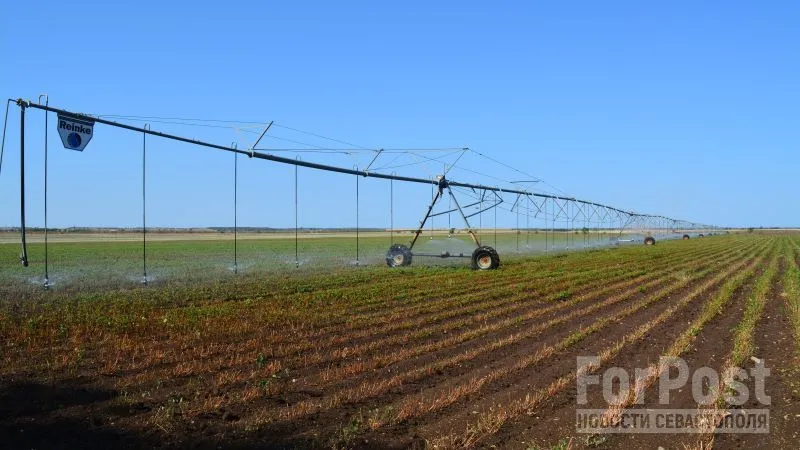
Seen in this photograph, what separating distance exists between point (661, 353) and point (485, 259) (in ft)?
56.9

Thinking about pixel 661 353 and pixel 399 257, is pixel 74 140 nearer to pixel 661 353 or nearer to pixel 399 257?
pixel 661 353

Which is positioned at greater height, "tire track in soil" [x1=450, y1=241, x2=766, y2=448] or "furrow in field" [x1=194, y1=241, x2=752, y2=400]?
"furrow in field" [x1=194, y1=241, x2=752, y2=400]

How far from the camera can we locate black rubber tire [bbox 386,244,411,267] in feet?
96.5

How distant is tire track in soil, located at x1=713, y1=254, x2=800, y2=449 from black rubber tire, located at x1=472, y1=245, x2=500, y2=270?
1353 cm

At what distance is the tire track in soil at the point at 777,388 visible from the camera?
6.38m

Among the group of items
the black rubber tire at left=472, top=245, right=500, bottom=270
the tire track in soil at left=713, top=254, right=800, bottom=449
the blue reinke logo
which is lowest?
the tire track in soil at left=713, top=254, right=800, bottom=449

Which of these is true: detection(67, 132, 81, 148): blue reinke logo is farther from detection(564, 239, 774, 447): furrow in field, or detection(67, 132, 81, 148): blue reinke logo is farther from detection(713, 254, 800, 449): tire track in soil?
detection(713, 254, 800, 449): tire track in soil

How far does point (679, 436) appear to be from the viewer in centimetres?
646

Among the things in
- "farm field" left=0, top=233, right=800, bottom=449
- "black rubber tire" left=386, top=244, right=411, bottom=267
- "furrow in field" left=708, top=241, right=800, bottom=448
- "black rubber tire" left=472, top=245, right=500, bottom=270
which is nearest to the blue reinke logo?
"farm field" left=0, top=233, right=800, bottom=449

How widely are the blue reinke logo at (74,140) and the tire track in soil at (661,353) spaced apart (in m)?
14.1

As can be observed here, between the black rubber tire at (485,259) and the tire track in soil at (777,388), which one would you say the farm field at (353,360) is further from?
the black rubber tire at (485,259)

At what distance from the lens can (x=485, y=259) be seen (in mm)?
27703

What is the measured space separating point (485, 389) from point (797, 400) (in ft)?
13.2

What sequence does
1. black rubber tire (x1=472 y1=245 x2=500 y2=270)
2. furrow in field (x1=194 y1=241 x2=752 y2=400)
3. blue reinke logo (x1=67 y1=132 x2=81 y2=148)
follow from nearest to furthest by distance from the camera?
furrow in field (x1=194 y1=241 x2=752 y2=400)
blue reinke logo (x1=67 y1=132 x2=81 y2=148)
black rubber tire (x1=472 y1=245 x2=500 y2=270)
